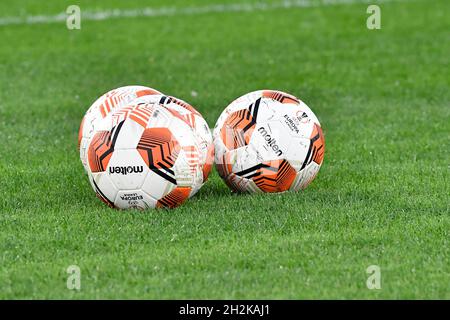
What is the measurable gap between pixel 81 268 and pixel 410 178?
11.5 feet

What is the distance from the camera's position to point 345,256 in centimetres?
695

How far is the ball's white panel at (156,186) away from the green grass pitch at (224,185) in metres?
0.15

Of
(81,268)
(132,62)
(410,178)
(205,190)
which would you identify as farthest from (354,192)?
(132,62)

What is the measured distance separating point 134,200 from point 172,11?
11931 mm

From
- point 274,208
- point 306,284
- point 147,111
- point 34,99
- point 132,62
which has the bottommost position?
point 306,284

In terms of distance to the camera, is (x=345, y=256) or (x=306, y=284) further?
(x=345, y=256)

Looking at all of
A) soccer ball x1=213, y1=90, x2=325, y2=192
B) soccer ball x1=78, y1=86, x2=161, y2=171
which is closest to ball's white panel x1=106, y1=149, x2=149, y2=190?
soccer ball x1=78, y1=86, x2=161, y2=171

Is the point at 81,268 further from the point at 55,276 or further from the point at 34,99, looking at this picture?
the point at 34,99

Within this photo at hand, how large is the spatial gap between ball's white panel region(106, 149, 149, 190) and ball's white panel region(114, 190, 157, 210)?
43 mm

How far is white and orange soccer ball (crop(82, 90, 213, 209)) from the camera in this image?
791 cm

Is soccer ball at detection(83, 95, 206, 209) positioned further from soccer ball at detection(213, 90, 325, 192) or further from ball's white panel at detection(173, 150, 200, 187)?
soccer ball at detection(213, 90, 325, 192)

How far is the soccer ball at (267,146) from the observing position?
27.5ft

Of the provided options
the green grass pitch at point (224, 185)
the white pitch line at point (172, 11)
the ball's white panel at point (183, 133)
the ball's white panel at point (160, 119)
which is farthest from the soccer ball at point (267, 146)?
the white pitch line at point (172, 11)

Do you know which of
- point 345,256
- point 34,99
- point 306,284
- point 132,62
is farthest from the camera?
point 132,62
